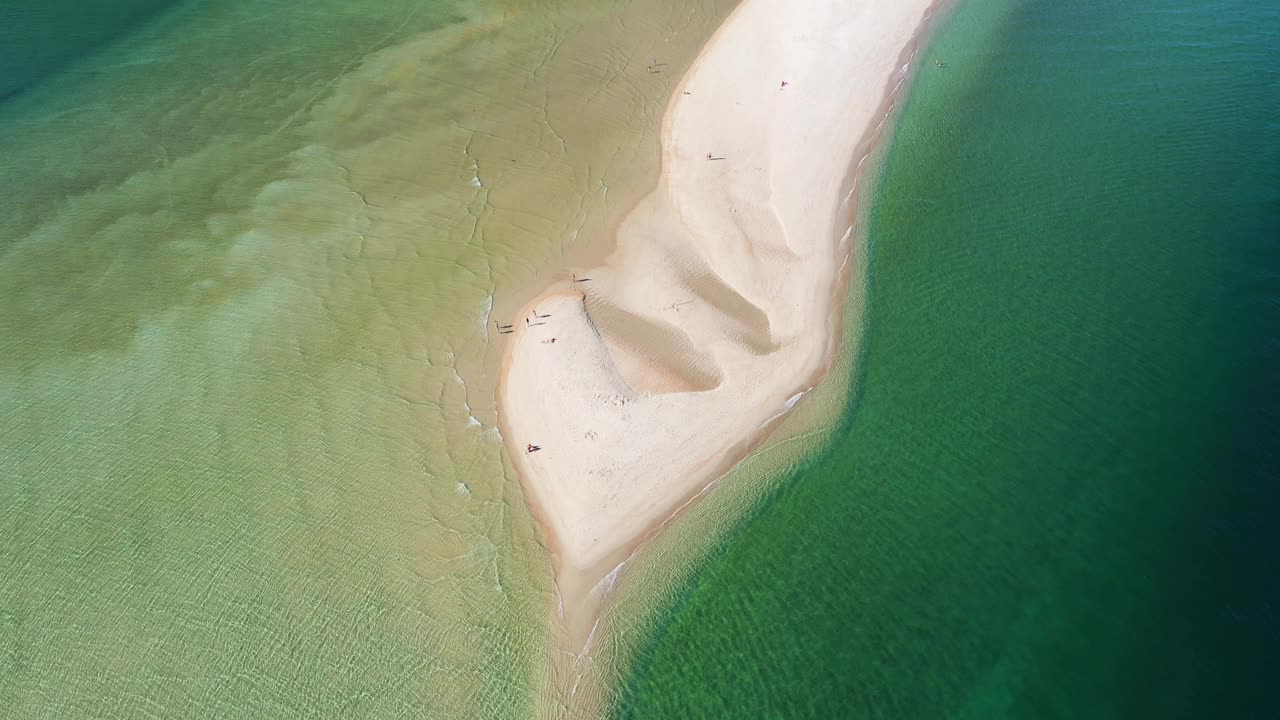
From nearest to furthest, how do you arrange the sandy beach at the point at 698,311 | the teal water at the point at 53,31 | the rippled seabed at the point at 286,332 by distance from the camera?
the rippled seabed at the point at 286,332 → the sandy beach at the point at 698,311 → the teal water at the point at 53,31

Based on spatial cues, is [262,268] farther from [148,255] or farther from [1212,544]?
[1212,544]

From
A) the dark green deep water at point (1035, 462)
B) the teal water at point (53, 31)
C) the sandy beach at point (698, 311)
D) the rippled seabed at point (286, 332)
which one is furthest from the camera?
the teal water at point (53, 31)

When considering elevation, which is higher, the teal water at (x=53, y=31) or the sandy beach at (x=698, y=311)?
the teal water at (x=53, y=31)

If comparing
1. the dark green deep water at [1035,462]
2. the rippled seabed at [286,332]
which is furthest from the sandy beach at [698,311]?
the dark green deep water at [1035,462]

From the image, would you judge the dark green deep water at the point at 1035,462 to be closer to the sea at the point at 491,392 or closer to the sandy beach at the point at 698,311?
the sea at the point at 491,392

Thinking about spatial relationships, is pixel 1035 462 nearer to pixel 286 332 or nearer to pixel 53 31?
pixel 286 332

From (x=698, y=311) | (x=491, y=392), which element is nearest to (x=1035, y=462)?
(x=698, y=311)
